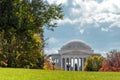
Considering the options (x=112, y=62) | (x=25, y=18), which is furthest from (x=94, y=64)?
(x=25, y=18)

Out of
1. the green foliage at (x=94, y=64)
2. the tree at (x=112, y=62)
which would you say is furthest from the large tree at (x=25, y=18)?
the green foliage at (x=94, y=64)

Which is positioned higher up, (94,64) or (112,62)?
(94,64)

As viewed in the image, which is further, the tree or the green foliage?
the green foliage

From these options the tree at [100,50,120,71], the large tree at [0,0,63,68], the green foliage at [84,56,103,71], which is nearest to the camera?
the large tree at [0,0,63,68]

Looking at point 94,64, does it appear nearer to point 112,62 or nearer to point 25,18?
point 112,62

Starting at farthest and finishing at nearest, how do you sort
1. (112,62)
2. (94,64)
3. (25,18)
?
(94,64) → (112,62) → (25,18)

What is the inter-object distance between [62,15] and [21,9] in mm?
5957

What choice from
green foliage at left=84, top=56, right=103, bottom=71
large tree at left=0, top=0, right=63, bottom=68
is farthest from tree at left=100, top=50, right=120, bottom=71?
large tree at left=0, top=0, right=63, bottom=68

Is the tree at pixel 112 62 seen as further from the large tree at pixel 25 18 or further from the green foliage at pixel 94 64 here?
the large tree at pixel 25 18

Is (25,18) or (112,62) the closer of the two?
(25,18)

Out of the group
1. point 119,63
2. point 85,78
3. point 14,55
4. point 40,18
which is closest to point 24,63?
point 14,55

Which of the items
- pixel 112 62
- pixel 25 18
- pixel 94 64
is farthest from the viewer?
pixel 94 64

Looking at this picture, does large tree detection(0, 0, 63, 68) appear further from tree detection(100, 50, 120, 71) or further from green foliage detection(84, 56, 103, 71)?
green foliage detection(84, 56, 103, 71)

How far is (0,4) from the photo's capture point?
44.3m
